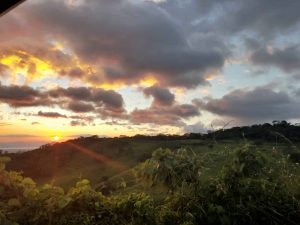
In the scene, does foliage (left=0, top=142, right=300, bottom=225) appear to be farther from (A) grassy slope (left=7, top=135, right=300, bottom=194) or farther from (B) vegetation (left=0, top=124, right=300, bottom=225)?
(A) grassy slope (left=7, top=135, right=300, bottom=194)

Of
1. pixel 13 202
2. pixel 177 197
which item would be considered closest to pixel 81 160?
pixel 177 197

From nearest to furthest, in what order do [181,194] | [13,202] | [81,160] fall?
[13,202] < [181,194] < [81,160]

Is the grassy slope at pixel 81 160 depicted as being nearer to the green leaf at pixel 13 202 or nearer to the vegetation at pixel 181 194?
the vegetation at pixel 181 194

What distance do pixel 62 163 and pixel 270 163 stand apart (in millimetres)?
73099

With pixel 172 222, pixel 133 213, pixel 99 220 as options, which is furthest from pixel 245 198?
pixel 99 220

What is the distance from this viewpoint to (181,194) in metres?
5.09

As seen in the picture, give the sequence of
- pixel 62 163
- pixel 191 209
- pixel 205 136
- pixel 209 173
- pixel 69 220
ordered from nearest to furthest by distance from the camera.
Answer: pixel 69 220 < pixel 191 209 < pixel 209 173 < pixel 205 136 < pixel 62 163

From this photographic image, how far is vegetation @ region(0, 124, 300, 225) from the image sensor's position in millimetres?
4676

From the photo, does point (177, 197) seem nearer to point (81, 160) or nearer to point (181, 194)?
point (181, 194)

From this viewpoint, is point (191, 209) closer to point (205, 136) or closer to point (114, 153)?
point (205, 136)

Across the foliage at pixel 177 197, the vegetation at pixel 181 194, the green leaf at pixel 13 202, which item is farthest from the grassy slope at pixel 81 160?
the green leaf at pixel 13 202

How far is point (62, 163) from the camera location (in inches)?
3000

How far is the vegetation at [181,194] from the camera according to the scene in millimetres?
4676

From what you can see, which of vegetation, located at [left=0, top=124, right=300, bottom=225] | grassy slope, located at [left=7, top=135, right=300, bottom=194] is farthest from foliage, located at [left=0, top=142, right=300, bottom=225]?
grassy slope, located at [left=7, top=135, right=300, bottom=194]
